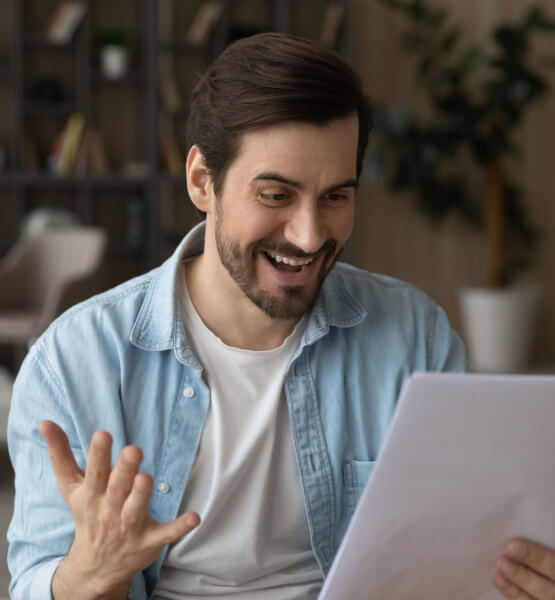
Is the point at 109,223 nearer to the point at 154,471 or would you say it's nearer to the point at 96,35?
the point at 96,35

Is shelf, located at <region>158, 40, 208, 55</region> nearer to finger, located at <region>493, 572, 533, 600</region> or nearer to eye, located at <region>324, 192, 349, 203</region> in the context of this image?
eye, located at <region>324, 192, 349, 203</region>

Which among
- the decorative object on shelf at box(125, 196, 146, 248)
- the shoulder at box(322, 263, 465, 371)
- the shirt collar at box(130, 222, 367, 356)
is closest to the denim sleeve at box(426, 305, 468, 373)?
the shoulder at box(322, 263, 465, 371)

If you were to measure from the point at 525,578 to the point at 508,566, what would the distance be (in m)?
0.02

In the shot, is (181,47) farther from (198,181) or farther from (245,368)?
(245,368)

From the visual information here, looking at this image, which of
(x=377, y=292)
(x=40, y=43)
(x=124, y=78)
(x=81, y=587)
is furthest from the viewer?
(x=124, y=78)

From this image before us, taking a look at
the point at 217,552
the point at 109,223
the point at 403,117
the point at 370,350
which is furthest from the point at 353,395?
the point at 109,223

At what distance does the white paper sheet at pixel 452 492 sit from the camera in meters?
0.77

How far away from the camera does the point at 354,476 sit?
1154mm

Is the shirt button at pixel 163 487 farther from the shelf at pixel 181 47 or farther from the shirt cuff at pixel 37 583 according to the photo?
the shelf at pixel 181 47

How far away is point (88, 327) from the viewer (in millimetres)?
1112

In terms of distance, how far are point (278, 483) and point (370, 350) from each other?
22cm

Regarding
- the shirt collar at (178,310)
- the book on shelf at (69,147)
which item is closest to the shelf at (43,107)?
the book on shelf at (69,147)

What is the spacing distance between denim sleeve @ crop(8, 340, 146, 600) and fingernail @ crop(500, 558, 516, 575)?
43 cm

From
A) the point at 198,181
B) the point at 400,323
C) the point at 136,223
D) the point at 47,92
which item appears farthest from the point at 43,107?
the point at 400,323
